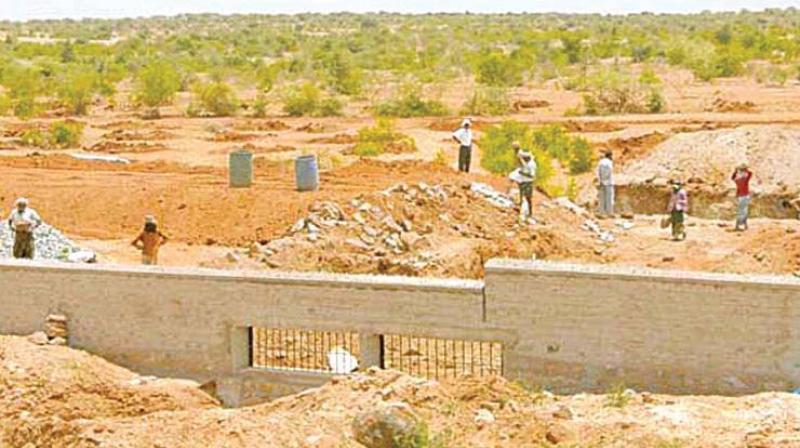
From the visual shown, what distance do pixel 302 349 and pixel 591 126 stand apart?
84.2 ft

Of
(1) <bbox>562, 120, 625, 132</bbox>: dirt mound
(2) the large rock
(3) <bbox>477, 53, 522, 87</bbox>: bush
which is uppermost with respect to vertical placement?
(3) <bbox>477, 53, 522, 87</bbox>: bush

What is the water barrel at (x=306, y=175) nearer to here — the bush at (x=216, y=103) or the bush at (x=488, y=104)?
the bush at (x=488, y=104)

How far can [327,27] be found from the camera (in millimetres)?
115750

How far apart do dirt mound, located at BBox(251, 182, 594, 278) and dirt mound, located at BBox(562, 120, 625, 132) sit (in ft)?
52.0

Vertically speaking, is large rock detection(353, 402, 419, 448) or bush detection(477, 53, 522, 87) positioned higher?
bush detection(477, 53, 522, 87)

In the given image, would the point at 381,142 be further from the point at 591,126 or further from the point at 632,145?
the point at 591,126

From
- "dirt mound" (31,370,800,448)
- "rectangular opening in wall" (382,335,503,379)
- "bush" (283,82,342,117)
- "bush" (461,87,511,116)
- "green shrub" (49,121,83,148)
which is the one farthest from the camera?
"bush" (283,82,342,117)

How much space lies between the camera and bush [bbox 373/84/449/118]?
44500mm

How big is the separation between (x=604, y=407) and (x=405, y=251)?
7.81 metres

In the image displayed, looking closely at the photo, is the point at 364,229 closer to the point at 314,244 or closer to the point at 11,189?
the point at 314,244

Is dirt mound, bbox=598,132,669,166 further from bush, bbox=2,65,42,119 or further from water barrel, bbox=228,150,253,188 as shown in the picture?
bush, bbox=2,65,42,119

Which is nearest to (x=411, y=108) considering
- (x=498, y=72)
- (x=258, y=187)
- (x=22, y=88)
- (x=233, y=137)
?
(x=233, y=137)

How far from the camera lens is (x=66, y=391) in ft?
43.5

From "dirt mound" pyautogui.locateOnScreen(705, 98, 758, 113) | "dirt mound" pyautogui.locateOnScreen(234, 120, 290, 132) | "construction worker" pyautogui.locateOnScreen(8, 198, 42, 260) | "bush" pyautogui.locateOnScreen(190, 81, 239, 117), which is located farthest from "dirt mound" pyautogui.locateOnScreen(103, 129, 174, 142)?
"construction worker" pyautogui.locateOnScreen(8, 198, 42, 260)
